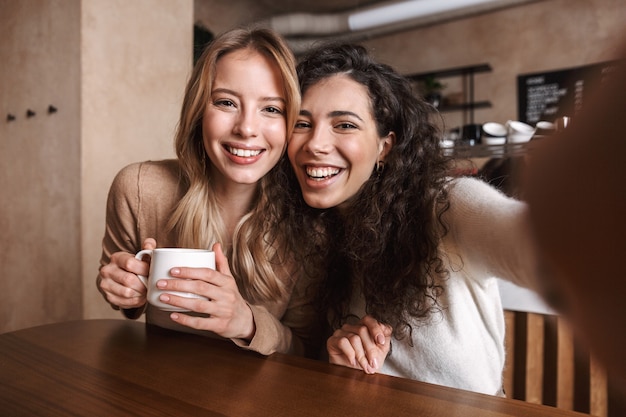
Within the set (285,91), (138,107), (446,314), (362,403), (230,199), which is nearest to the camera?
(362,403)

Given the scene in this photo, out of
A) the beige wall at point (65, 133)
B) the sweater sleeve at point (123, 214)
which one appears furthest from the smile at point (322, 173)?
the beige wall at point (65, 133)

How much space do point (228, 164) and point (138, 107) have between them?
1350 mm

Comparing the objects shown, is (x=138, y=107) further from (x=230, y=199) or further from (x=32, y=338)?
(x=32, y=338)

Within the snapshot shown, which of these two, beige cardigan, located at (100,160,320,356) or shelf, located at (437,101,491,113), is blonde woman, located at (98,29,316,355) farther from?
shelf, located at (437,101,491,113)

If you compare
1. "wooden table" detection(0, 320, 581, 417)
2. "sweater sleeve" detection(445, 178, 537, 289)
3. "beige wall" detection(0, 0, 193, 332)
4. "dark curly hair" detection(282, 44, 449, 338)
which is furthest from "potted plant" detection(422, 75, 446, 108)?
"wooden table" detection(0, 320, 581, 417)

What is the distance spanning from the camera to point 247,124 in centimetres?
116

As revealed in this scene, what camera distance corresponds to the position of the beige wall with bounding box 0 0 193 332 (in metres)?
2.11

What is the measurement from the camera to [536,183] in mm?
175

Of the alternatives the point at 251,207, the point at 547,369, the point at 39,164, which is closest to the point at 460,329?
the point at 547,369

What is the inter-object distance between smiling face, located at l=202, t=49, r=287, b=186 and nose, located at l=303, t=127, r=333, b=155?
0.30 feet

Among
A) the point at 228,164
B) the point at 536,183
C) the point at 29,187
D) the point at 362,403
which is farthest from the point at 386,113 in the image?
the point at 29,187

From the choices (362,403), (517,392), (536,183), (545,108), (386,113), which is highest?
(545,108)

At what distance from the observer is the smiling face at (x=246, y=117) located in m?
1.18

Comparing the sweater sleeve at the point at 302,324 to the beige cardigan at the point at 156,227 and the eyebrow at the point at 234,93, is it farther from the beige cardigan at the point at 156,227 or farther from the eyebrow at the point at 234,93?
the eyebrow at the point at 234,93
